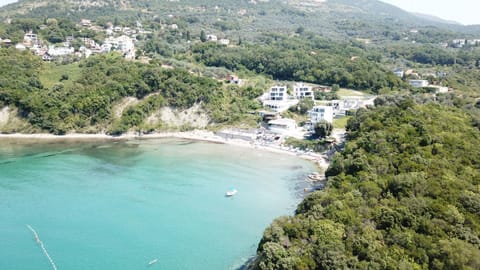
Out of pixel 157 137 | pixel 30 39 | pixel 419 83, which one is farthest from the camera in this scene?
pixel 30 39

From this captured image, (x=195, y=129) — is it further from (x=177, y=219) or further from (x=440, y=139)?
(x=440, y=139)

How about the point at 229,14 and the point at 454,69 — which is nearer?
the point at 454,69

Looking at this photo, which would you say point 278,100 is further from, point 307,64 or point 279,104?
point 307,64

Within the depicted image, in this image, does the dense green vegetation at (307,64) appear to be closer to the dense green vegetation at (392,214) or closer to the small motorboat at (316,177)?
the small motorboat at (316,177)

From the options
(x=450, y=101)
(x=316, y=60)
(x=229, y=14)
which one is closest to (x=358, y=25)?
(x=229, y=14)

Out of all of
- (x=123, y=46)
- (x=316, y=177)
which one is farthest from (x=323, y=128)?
(x=123, y=46)

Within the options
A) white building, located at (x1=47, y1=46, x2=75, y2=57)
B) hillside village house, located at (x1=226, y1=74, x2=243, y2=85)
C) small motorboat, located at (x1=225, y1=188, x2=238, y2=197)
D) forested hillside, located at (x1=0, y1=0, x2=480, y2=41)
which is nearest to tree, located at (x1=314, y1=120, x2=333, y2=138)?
small motorboat, located at (x1=225, y1=188, x2=238, y2=197)
